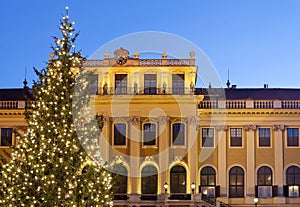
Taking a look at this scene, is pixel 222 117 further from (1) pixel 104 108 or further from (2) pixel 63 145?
(2) pixel 63 145

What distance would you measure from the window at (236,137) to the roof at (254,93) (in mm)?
3165

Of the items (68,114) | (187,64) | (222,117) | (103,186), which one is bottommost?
A: (103,186)

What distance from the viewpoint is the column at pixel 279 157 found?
175 ft

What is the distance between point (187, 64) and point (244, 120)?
21.8 feet

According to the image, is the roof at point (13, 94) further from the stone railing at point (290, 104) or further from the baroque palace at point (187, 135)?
the stone railing at point (290, 104)

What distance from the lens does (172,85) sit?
2076 inches

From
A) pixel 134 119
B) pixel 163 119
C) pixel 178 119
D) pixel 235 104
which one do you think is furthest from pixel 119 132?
pixel 235 104

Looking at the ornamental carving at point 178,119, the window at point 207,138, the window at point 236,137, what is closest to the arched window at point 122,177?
the ornamental carving at point 178,119

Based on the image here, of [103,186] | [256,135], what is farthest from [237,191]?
[103,186]

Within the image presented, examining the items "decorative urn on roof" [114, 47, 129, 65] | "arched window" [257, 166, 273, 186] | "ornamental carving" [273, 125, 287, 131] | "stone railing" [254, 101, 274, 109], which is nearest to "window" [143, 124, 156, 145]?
"decorative urn on roof" [114, 47, 129, 65]

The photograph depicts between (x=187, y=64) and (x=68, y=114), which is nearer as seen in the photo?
(x=68, y=114)

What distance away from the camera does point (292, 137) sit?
5422 centimetres

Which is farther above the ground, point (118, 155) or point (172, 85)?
point (172, 85)

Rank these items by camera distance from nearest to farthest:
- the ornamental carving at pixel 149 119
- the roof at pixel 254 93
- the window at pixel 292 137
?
the ornamental carving at pixel 149 119
the window at pixel 292 137
the roof at pixel 254 93
